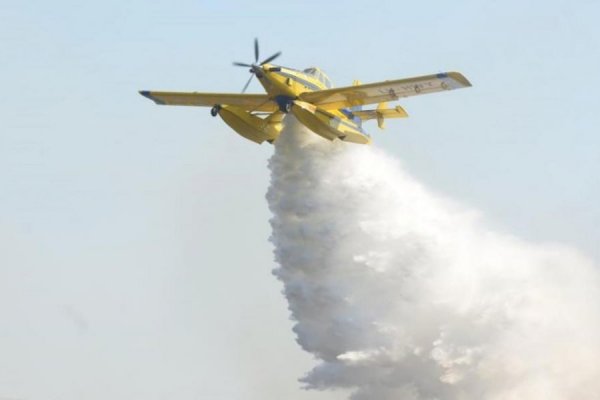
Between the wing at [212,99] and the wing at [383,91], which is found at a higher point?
the wing at [212,99]

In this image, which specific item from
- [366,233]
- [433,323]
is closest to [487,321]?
[433,323]

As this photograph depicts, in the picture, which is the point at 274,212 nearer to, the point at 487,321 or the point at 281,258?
the point at 281,258

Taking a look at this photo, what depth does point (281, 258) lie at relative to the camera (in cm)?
5622

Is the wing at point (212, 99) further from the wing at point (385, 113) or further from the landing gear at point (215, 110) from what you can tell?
the wing at point (385, 113)

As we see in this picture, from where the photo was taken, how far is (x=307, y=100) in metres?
54.8

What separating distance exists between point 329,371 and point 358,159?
8.68m

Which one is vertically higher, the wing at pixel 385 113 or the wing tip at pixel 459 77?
the wing at pixel 385 113

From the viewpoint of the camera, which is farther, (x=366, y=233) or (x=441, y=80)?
(x=366, y=233)

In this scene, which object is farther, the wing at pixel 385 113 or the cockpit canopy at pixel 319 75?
the wing at pixel 385 113

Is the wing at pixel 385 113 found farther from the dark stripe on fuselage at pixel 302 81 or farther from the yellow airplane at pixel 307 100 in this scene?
the dark stripe on fuselage at pixel 302 81

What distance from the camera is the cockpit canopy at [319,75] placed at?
182ft

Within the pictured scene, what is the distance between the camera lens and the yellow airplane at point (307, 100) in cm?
5362

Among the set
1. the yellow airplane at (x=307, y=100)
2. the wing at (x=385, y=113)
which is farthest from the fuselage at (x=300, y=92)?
the wing at (x=385, y=113)

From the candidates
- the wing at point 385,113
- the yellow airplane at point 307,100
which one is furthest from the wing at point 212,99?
the wing at point 385,113
